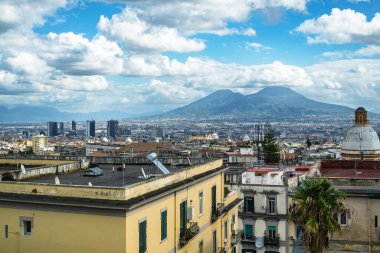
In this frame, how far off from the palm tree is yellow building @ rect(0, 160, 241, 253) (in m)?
5.22

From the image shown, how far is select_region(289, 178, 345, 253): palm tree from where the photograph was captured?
21156 millimetres

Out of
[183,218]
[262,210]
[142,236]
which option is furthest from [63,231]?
[262,210]

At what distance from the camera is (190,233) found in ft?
74.2

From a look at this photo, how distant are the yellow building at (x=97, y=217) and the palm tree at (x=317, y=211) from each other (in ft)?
17.1

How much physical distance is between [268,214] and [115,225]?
23779mm

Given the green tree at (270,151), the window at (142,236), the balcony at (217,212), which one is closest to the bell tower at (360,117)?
the green tree at (270,151)

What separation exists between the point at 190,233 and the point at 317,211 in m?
5.96

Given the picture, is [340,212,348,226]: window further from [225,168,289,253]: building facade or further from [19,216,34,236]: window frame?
[19,216,34,236]: window frame

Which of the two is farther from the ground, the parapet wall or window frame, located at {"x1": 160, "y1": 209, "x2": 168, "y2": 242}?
the parapet wall

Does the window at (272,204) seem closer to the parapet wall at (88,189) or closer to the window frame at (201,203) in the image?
the window frame at (201,203)

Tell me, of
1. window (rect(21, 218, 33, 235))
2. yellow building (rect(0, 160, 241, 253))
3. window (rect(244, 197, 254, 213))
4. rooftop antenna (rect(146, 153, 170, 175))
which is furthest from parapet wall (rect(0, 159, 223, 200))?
window (rect(244, 197, 254, 213))

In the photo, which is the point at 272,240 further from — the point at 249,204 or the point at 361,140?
the point at 361,140

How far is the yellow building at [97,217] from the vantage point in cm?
1694

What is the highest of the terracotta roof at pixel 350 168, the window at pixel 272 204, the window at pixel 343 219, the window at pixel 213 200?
the terracotta roof at pixel 350 168
